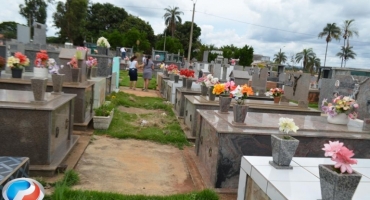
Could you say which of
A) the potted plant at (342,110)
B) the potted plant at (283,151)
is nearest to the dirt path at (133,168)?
the potted plant at (283,151)

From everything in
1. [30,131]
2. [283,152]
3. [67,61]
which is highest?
[67,61]

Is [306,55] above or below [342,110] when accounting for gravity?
above

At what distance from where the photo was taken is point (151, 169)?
4.62 m

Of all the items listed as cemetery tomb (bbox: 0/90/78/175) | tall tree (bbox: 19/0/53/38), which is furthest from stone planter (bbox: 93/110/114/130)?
tall tree (bbox: 19/0/53/38)

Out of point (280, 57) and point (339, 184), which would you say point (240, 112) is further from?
point (280, 57)

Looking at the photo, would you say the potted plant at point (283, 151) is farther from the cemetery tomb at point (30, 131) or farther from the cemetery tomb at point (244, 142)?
the cemetery tomb at point (30, 131)

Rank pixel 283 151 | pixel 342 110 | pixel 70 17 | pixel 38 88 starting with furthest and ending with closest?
1. pixel 70 17
2. pixel 342 110
3. pixel 38 88
4. pixel 283 151

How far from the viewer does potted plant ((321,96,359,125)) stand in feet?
15.9

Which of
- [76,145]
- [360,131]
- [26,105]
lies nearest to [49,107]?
[26,105]

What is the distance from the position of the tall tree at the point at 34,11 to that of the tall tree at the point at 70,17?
3477mm

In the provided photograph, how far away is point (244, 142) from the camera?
12.9 ft

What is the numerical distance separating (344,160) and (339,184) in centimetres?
16

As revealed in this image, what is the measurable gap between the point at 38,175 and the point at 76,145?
1.46 metres

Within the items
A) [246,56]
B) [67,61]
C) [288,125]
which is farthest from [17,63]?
[246,56]
